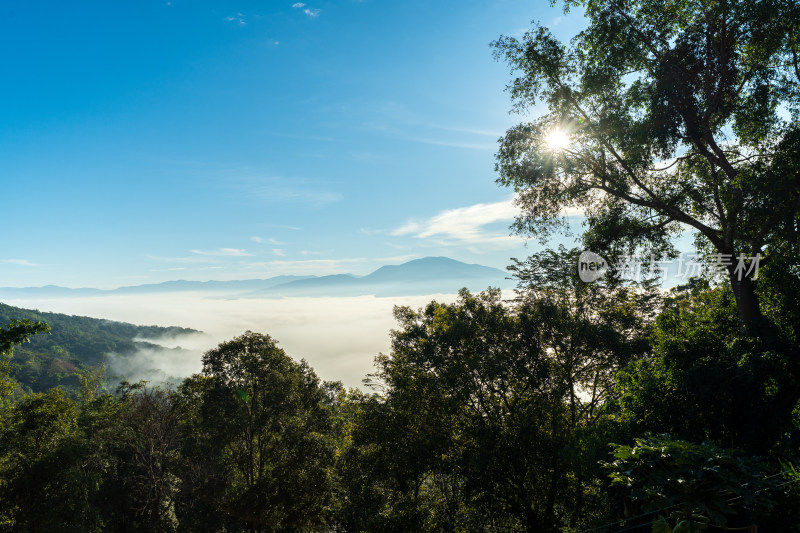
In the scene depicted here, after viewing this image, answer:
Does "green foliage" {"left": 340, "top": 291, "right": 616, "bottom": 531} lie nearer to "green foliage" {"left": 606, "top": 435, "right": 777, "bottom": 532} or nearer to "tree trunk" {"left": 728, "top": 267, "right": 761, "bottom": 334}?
"tree trunk" {"left": 728, "top": 267, "right": 761, "bottom": 334}

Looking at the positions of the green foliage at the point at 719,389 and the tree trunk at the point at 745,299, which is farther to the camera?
the tree trunk at the point at 745,299

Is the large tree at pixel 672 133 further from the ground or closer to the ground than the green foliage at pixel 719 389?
further from the ground

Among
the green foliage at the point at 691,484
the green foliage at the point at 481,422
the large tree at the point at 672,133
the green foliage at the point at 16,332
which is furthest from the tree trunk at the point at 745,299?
the green foliage at the point at 16,332

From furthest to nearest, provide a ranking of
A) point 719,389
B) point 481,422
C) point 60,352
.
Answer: point 60,352, point 481,422, point 719,389

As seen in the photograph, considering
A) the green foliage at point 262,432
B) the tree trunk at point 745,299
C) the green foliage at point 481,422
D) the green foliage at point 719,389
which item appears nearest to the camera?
the green foliage at point 719,389

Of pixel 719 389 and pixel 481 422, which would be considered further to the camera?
pixel 481 422

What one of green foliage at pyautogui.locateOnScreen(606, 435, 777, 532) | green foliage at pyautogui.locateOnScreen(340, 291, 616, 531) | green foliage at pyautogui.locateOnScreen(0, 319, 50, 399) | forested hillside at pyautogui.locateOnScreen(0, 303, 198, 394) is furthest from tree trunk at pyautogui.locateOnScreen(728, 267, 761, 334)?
forested hillside at pyautogui.locateOnScreen(0, 303, 198, 394)

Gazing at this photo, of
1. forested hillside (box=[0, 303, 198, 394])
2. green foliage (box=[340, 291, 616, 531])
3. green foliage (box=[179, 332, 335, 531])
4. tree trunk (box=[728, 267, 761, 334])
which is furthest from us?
forested hillside (box=[0, 303, 198, 394])

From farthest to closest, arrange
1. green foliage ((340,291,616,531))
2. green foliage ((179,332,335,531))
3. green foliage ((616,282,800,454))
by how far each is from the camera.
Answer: green foliage ((179,332,335,531)) < green foliage ((340,291,616,531)) < green foliage ((616,282,800,454))

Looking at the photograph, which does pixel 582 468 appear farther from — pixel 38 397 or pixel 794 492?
pixel 38 397

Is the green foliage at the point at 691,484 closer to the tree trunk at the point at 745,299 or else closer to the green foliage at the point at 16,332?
the tree trunk at the point at 745,299

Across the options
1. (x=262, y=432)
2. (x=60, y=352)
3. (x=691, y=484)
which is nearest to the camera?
(x=691, y=484)

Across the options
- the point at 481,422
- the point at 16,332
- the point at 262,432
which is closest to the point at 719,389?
the point at 481,422

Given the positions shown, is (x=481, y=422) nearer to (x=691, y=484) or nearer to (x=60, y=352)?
(x=691, y=484)
